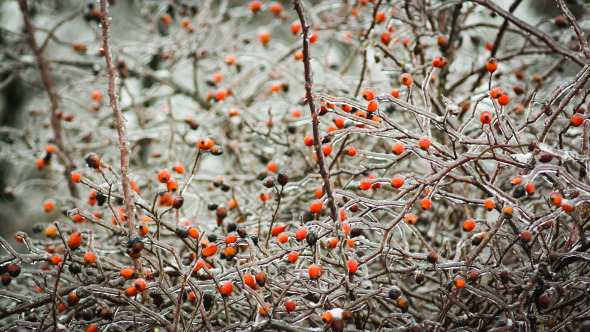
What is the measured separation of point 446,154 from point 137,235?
3.59ft

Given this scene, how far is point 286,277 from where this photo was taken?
5.45 feet

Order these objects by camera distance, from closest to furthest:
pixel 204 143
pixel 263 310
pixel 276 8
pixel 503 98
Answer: pixel 263 310, pixel 503 98, pixel 204 143, pixel 276 8

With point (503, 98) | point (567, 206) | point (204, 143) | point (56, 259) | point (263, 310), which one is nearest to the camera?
point (567, 206)

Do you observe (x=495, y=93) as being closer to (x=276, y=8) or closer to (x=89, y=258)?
(x=89, y=258)

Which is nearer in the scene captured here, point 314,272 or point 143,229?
point 314,272

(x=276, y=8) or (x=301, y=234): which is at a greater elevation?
(x=276, y=8)

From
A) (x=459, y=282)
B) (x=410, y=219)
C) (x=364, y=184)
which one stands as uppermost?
(x=364, y=184)

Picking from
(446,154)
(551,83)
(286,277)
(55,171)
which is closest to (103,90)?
(55,171)

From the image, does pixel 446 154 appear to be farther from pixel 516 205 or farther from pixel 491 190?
pixel 516 205

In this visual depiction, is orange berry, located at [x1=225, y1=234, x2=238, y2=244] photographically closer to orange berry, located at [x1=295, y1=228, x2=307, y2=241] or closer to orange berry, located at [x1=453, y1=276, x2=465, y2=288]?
orange berry, located at [x1=295, y1=228, x2=307, y2=241]

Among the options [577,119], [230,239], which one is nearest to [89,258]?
[230,239]

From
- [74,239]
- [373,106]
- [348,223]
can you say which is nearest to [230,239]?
[348,223]

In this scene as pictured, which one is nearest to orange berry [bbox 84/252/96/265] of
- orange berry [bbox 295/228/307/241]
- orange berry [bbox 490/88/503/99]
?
orange berry [bbox 295/228/307/241]

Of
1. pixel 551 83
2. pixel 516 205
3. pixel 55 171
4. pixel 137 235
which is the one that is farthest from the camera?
pixel 55 171
